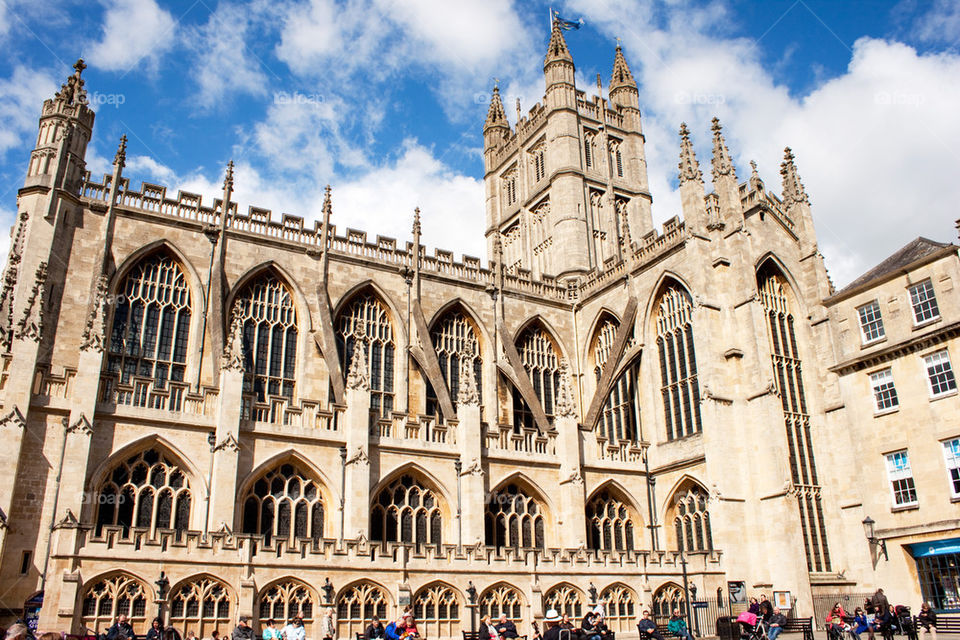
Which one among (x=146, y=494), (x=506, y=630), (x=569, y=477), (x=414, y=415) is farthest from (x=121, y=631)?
(x=414, y=415)

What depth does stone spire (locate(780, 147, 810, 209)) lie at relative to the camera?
29516 millimetres

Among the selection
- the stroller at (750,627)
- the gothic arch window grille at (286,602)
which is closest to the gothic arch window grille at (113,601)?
the gothic arch window grille at (286,602)

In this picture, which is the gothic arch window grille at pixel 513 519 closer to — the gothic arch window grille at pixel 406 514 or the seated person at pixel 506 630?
the gothic arch window grille at pixel 406 514

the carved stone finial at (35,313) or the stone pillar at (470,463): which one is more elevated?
the carved stone finial at (35,313)

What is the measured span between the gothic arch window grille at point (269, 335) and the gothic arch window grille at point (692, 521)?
13.2 meters

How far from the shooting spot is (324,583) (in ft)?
57.8

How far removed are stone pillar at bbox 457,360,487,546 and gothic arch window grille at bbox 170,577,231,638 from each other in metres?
7.22

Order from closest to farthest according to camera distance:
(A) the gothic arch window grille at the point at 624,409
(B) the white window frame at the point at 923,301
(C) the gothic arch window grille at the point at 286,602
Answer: (C) the gothic arch window grille at the point at 286,602 < (B) the white window frame at the point at 923,301 < (A) the gothic arch window grille at the point at 624,409

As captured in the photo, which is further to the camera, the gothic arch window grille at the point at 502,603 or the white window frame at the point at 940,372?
the white window frame at the point at 940,372

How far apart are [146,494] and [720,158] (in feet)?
68.9

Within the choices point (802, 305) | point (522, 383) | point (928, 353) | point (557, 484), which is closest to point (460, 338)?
point (522, 383)

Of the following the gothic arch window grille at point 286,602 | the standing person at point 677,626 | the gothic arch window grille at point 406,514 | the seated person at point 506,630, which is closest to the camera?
the seated person at point 506,630

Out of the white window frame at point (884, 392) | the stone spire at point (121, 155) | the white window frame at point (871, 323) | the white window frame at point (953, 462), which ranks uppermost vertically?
the stone spire at point (121, 155)

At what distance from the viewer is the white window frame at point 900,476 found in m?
23.0
